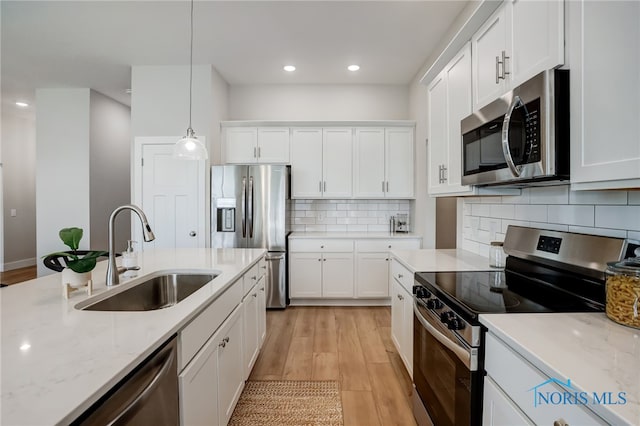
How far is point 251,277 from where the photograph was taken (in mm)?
2352

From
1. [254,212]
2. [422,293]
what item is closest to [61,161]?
[254,212]

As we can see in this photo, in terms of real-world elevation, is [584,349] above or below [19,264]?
above

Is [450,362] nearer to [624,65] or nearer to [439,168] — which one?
[624,65]

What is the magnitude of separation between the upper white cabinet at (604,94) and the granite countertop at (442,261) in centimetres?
94

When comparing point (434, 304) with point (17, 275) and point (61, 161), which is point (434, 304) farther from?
point (17, 275)

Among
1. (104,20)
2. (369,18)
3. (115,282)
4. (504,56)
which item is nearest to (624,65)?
(504,56)

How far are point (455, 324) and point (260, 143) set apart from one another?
3.54 m

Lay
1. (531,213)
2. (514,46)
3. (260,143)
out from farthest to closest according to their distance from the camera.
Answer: (260,143) → (531,213) → (514,46)

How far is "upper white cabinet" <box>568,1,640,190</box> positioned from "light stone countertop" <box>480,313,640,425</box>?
452 mm

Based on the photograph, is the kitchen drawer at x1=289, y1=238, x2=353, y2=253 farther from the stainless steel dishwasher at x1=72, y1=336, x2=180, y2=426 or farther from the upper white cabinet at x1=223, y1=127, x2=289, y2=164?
the stainless steel dishwasher at x1=72, y1=336, x2=180, y2=426

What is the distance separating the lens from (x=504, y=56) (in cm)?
158

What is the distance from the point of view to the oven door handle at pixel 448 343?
1.18m

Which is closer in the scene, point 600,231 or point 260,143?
point 600,231

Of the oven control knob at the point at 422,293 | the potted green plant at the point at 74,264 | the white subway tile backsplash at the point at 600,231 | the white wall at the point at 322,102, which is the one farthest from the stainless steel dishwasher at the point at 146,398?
the white wall at the point at 322,102
